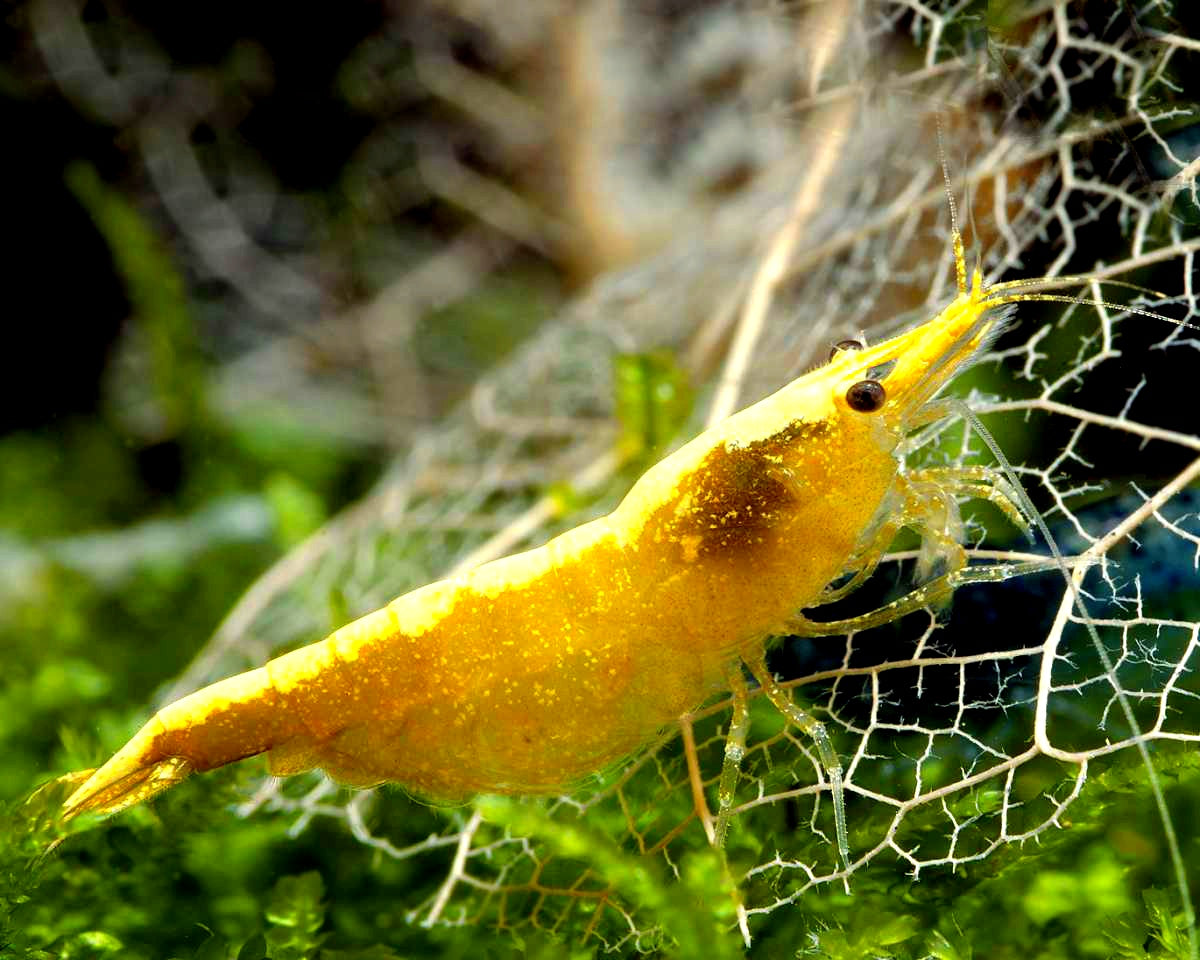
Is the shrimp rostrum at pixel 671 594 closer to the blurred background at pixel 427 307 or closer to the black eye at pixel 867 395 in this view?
the black eye at pixel 867 395

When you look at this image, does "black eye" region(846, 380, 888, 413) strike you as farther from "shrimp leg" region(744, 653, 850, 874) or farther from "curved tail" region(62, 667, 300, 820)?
"curved tail" region(62, 667, 300, 820)

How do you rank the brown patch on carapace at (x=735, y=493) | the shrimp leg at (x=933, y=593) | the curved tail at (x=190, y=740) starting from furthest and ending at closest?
the curved tail at (x=190, y=740) < the brown patch on carapace at (x=735, y=493) < the shrimp leg at (x=933, y=593)

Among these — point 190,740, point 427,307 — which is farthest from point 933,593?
point 427,307

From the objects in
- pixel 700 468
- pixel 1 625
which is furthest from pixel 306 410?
pixel 700 468

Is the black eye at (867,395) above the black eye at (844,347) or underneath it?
underneath

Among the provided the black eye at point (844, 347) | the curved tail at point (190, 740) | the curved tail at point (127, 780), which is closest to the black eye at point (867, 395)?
the black eye at point (844, 347)

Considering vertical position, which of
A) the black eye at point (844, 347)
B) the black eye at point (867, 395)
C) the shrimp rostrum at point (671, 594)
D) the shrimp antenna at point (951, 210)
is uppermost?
the shrimp antenna at point (951, 210)

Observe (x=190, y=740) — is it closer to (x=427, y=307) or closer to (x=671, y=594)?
(x=671, y=594)

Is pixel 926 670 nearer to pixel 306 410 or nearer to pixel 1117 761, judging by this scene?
pixel 1117 761
